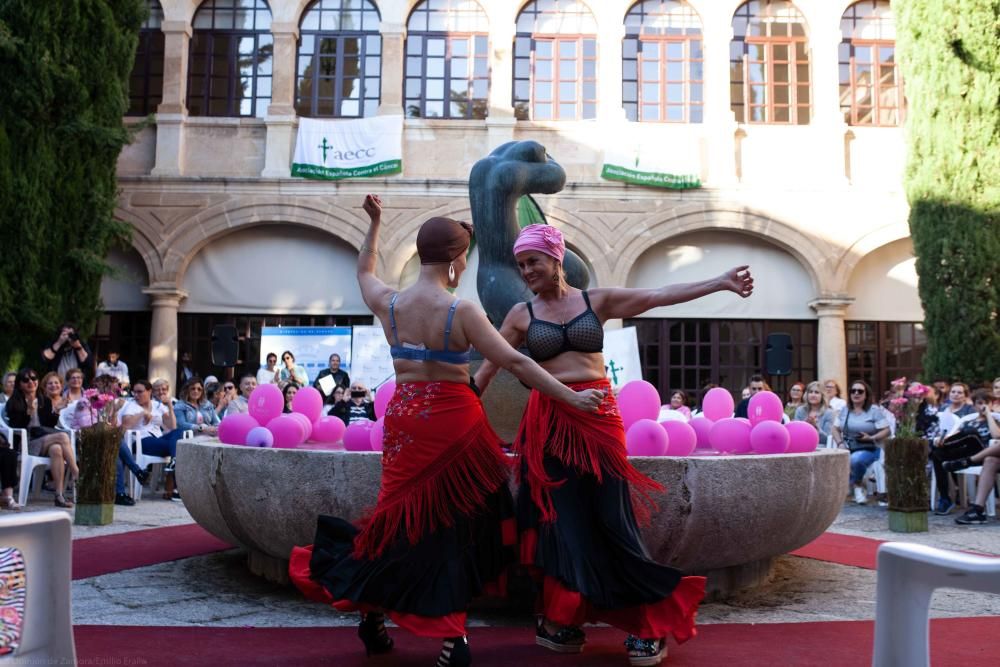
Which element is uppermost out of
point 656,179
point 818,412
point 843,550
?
point 656,179

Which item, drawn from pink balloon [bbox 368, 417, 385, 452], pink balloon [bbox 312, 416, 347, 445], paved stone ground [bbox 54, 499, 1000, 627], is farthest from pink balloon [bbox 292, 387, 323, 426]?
pink balloon [bbox 368, 417, 385, 452]

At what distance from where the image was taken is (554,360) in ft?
11.7

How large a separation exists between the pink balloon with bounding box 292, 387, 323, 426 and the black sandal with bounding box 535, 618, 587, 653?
2.99 metres

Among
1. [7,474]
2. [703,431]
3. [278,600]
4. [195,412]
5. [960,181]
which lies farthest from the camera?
[960,181]

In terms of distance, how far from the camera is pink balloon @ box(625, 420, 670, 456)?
173 inches

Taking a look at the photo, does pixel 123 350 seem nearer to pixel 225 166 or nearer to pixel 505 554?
pixel 225 166

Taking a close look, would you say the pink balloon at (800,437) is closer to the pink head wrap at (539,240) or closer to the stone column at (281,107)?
the pink head wrap at (539,240)

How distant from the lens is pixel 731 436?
5301mm

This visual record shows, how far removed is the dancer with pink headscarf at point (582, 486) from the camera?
3.31m

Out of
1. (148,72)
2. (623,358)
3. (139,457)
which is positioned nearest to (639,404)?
(139,457)

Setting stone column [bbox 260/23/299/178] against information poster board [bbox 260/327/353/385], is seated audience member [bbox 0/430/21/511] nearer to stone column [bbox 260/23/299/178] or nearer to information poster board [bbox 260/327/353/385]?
information poster board [bbox 260/327/353/385]

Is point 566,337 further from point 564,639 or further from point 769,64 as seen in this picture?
point 769,64

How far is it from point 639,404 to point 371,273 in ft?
5.96

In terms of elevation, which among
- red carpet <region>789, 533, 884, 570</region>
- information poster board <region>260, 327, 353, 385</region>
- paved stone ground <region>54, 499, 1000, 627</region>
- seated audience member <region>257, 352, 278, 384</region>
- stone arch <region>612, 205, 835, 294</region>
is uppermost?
stone arch <region>612, 205, 835, 294</region>
